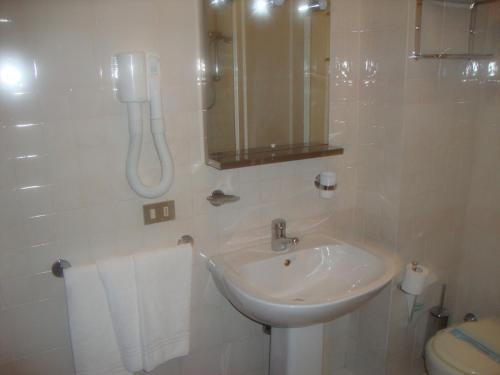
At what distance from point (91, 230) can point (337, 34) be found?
1.26 m

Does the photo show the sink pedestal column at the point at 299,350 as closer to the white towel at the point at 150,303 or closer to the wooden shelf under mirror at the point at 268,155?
the white towel at the point at 150,303

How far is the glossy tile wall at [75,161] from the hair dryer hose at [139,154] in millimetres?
57

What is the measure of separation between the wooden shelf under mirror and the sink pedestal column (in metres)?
0.66

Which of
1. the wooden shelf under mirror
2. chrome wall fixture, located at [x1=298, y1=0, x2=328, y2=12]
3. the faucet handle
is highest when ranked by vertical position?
chrome wall fixture, located at [x1=298, y1=0, x2=328, y2=12]

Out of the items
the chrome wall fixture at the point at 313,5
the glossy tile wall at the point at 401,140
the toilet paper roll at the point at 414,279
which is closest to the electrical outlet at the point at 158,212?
the glossy tile wall at the point at 401,140

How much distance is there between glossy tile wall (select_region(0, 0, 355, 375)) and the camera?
115cm

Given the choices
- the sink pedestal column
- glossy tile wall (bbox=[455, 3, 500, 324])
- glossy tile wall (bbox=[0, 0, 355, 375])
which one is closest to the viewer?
glossy tile wall (bbox=[0, 0, 355, 375])

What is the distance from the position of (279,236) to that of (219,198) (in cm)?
31

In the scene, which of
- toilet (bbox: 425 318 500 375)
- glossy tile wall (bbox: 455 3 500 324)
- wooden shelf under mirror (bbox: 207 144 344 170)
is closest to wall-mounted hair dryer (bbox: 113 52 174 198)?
wooden shelf under mirror (bbox: 207 144 344 170)

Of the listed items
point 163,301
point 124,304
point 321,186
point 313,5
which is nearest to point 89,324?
point 124,304

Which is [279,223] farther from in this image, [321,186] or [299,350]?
[299,350]

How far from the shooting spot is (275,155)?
4.94ft

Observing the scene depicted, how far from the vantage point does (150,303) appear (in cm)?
136

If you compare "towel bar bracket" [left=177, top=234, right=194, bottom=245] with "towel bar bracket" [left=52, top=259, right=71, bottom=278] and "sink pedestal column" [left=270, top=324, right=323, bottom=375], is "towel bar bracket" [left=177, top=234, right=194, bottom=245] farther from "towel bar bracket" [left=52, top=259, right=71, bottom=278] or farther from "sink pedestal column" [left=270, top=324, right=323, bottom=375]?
"sink pedestal column" [left=270, top=324, right=323, bottom=375]
